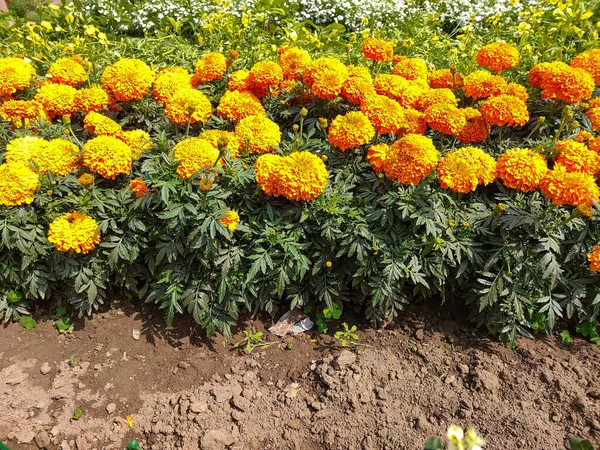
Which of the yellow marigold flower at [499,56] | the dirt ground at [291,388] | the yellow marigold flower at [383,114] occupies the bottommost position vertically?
the dirt ground at [291,388]

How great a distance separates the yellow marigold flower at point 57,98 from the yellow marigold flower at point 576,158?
3238 mm

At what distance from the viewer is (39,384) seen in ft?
9.50

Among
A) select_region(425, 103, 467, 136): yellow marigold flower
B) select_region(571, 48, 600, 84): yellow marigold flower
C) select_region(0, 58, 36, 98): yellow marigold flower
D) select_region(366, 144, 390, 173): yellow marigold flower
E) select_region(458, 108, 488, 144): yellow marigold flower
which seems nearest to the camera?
select_region(366, 144, 390, 173): yellow marigold flower

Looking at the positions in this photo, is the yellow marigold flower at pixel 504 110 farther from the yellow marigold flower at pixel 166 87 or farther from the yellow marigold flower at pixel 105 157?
the yellow marigold flower at pixel 105 157

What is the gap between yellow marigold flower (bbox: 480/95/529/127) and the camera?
2830 millimetres

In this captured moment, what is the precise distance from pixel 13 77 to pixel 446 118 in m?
3.06

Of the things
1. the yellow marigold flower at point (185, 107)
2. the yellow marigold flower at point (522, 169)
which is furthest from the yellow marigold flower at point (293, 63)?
the yellow marigold flower at point (522, 169)

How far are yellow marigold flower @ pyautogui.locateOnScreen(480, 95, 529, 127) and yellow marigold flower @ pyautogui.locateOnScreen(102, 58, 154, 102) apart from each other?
2294mm

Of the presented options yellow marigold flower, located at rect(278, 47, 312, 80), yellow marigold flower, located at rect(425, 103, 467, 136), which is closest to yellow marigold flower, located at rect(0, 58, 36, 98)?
yellow marigold flower, located at rect(278, 47, 312, 80)

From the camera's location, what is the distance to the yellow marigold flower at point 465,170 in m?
2.63

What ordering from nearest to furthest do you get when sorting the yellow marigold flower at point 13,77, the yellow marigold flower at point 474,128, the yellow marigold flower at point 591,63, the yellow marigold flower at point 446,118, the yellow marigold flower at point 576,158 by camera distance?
the yellow marigold flower at point 576,158, the yellow marigold flower at point 446,118, the yellow marigold flower at point 474,128, the yellow marigold flower at point 591,63, the yellow marigold flower at point 13,77

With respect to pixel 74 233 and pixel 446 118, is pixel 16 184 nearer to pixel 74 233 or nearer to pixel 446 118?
pixel 74 233

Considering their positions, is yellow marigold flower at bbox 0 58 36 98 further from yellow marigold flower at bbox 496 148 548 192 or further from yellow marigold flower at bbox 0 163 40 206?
yellow marigold flower at bbox 496 148 548 192

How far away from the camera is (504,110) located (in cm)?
283
